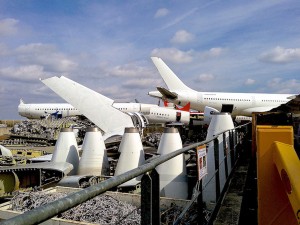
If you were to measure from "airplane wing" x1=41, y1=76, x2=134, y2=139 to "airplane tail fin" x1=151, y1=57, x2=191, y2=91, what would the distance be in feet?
57.5

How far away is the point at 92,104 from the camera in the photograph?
16.3m

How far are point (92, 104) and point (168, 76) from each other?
1881 cm

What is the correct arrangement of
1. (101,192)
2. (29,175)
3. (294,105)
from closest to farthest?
(101,192), (29,175), (294,105)

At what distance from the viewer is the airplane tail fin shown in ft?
109

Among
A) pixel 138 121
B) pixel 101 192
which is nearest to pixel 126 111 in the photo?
pixel 138 121

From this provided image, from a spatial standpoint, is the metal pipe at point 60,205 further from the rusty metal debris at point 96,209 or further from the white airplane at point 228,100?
the white airplane at point 228,100

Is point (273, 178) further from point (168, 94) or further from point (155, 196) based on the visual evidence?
point (168, 94)

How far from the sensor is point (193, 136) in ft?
78.4

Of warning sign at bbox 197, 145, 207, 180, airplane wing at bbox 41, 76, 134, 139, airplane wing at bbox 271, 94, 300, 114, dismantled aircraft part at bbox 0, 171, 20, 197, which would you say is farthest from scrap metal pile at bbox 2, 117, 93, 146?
warning sign at bbox 197, 145, 207, 180

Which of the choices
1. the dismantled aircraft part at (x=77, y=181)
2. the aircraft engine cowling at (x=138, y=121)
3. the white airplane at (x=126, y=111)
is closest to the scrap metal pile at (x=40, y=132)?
the white airplane at (x=126, y=111)

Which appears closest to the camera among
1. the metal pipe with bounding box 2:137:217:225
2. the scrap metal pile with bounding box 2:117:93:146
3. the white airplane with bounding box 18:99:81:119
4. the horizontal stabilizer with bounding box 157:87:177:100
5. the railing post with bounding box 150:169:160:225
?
the metal pipe with bounding box 2:137:217:225

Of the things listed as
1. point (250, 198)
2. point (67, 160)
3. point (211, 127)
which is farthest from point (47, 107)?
point (250, 198)

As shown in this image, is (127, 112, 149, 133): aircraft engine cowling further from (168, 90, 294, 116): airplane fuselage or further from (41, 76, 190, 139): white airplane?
(168, 90, 294, 116): airplane fuselage

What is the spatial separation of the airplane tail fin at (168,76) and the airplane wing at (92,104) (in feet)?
57.5
